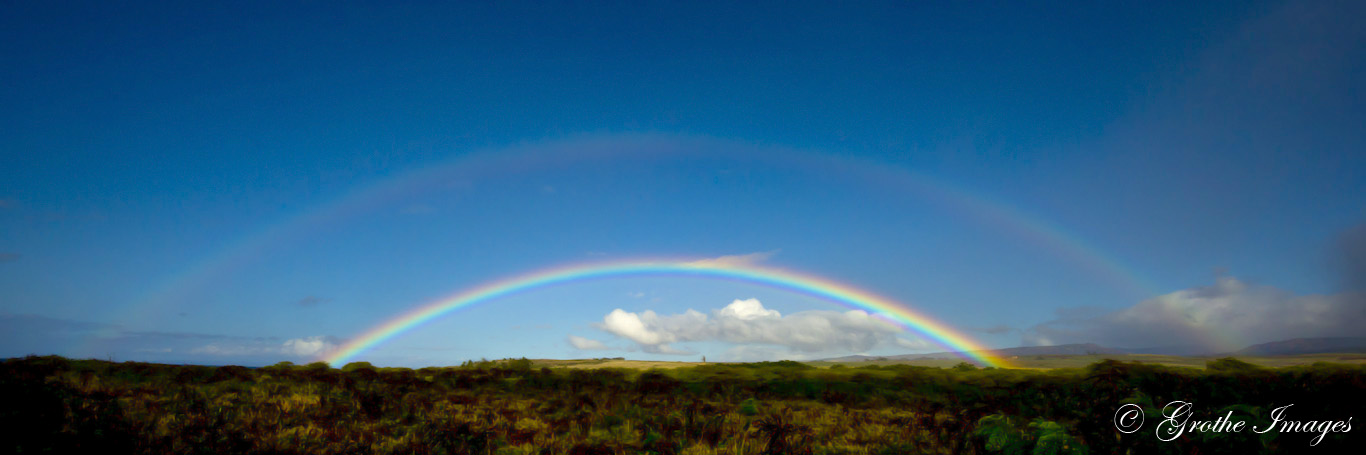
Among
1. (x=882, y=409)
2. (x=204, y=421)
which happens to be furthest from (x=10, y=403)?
(x=882, y=409)

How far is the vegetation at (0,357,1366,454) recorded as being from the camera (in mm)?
8742

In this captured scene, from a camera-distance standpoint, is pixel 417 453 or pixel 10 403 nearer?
pixel 10 403

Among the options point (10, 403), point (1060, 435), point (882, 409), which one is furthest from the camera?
point (882, 409)

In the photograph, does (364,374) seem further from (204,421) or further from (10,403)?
(10,403)

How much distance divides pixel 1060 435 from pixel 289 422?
13.5m

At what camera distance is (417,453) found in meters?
10.4

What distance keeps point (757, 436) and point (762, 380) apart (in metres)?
10.7

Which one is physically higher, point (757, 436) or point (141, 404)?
point (141, 404)

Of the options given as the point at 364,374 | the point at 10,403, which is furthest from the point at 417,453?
the point at 364,374

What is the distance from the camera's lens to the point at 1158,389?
1280cm

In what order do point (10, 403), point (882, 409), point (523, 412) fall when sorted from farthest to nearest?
point (882, 409) → point (523, 412) → point (10, 403)

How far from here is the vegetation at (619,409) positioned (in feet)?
28.7

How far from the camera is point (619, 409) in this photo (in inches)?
599

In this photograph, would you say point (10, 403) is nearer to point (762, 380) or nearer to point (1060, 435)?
point (1060, 435)
